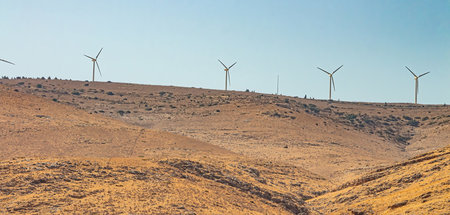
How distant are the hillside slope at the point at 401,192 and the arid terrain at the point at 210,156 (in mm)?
95

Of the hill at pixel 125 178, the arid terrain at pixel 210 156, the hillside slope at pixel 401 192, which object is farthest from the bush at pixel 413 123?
the hillside slope at pixel 401 192

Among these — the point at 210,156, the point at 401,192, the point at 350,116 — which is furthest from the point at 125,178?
the point at 350,116

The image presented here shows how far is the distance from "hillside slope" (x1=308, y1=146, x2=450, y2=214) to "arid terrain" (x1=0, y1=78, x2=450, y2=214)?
0.31 ft

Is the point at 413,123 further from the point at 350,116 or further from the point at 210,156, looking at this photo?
the point at 210,156

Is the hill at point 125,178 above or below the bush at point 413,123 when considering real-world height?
below

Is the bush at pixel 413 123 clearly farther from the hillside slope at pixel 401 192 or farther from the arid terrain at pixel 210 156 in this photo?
the hillside slope at pixel 401 192

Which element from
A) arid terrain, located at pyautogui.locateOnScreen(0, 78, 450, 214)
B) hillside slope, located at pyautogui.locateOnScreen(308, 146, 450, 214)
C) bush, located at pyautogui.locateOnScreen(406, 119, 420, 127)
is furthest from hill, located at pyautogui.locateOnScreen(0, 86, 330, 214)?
bush, located at pyautogui.locateOnScreen(406, 119, 420, 127)

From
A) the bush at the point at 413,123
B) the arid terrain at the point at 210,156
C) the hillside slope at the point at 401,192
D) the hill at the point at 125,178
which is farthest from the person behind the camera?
the bush at the point at 413,123

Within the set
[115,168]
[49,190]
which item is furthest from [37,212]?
[115,168]

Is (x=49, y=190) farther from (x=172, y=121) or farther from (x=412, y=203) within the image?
(x=172, y=121)

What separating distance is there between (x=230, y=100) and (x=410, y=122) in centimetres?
3187

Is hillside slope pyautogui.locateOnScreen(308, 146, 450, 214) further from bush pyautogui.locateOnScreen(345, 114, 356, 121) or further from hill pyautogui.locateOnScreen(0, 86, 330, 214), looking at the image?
bush pyautogui.locateOnScreen(345, 114, 356, 121)

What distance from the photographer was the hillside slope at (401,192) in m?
17.3

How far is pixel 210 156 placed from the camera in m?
Result: 36.9
